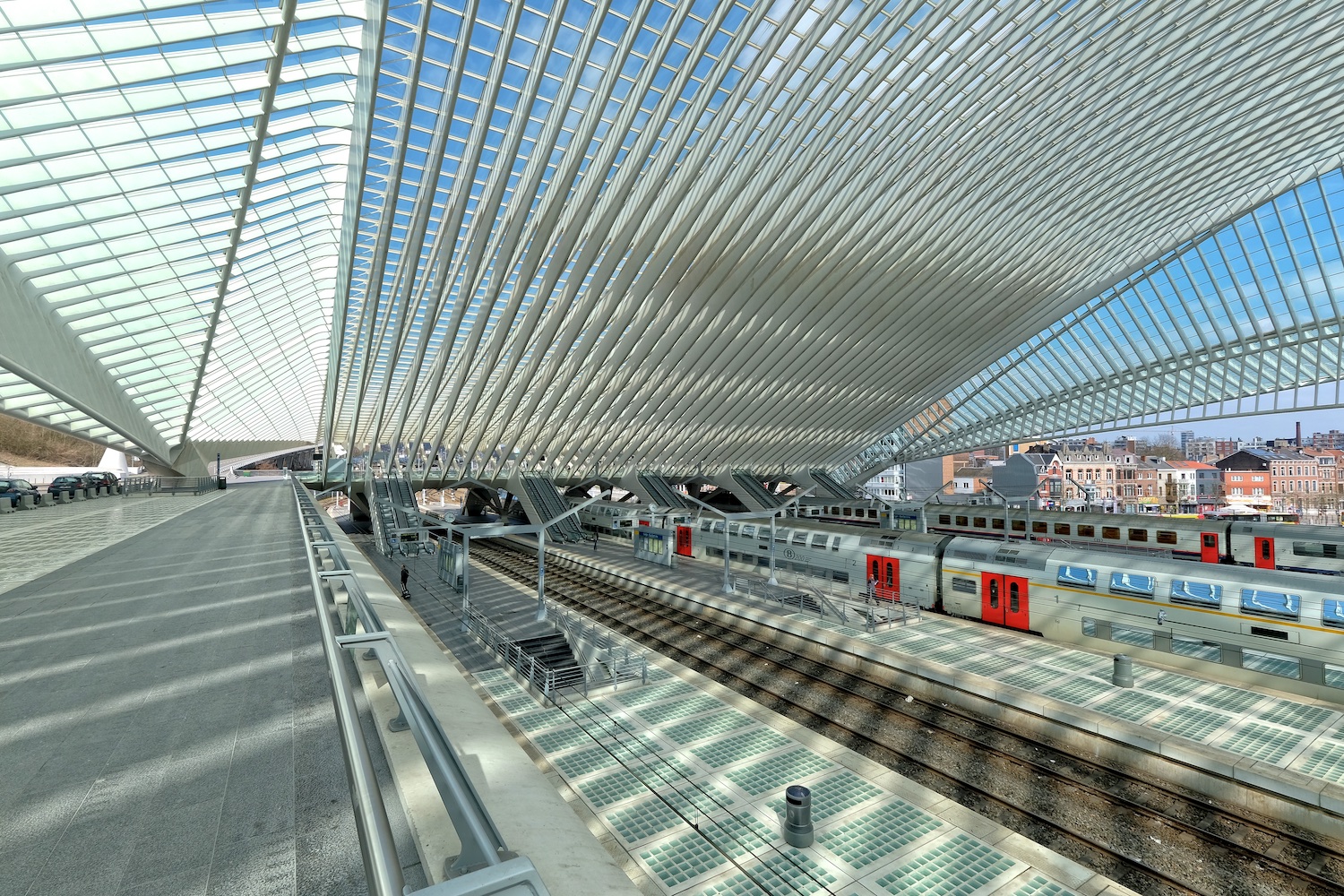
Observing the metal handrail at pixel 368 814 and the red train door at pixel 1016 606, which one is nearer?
the metal handrail at pixel 368 814

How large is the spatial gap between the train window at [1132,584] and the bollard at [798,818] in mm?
12736

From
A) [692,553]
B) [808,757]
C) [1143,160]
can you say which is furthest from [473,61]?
[1143,160]

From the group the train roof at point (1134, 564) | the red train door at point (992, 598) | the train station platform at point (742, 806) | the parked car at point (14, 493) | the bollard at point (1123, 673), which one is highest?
the parked car at point (14, 493)

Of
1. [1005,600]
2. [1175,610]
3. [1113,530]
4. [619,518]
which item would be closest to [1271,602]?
[1175,610]

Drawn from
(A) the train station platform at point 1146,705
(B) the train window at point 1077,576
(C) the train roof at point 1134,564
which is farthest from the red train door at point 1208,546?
(A) the train station platform at point 1146,705

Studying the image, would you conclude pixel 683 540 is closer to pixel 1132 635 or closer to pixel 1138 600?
pixel 1132 635

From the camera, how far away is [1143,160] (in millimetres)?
→ 29203

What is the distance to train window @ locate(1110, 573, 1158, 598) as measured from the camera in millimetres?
17125

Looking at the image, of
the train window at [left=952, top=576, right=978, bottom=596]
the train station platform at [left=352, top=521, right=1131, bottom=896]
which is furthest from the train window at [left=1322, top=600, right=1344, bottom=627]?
the train station platform at [left=352, top=521, right=1131, bottom=896]

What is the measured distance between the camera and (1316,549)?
24.1m

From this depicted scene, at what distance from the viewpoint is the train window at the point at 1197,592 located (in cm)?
1599

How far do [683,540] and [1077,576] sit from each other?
20710mm

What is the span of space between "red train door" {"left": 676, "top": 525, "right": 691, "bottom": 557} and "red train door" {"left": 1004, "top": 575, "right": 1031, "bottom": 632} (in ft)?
58.9

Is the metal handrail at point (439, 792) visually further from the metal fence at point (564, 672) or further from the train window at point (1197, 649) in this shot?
the train window at point (1197, 649)
